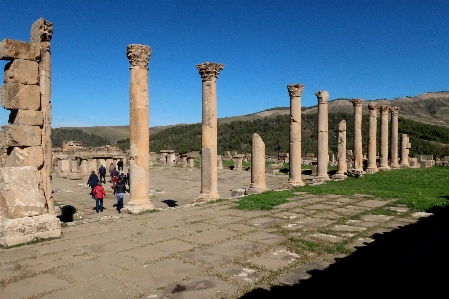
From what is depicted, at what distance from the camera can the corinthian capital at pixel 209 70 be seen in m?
12.8

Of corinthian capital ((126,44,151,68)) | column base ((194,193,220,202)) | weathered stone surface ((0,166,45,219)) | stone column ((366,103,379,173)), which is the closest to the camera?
weathered stone surface ((0,166,45,219))

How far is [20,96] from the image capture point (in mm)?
7438

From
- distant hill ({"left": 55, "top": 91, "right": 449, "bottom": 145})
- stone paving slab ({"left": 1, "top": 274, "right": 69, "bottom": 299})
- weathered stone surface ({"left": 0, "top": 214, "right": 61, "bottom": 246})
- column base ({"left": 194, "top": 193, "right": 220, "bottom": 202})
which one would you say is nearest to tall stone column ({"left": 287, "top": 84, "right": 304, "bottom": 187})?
column base ({"left": 194, "top": 193, "right": 220, "bottom": 202})

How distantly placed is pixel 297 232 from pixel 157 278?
11.5 ft

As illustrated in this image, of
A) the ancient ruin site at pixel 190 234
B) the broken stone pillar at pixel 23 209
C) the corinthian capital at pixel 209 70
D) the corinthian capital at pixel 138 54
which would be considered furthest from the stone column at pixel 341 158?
the broken stone pillar at pixel 23 209

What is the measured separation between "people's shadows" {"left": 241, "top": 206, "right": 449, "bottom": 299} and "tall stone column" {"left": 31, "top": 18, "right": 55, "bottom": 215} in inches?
260

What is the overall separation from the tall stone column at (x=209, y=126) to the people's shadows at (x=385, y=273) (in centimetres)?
672

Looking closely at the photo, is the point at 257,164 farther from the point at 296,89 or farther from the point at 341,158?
the point at 341,158

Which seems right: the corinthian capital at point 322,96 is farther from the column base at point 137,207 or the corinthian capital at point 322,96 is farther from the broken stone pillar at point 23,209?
the broken stone pillar at point 23,209

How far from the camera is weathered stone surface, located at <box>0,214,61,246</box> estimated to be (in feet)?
22.3

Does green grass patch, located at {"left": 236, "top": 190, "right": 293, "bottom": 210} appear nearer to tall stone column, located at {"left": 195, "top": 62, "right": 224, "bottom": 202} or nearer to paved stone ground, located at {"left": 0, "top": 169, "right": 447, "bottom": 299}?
paved stone ground, located at {"left": 0, "top": 169, "right": 447, "bottom": 299}

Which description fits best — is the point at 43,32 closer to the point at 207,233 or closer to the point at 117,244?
the point at 117,244

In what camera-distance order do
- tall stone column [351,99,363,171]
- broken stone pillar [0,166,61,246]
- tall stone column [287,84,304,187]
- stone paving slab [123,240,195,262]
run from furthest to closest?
tall stone column [351,99,363,171] → tall stone column [287,84,304,187] → broken stone pillar [0,166,61,246] → stone paving slab [123,240,195,262]

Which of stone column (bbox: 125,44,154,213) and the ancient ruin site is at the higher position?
stone column (bbox: 125,44,154,213)
